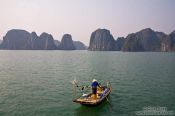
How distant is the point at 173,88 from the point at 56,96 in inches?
791

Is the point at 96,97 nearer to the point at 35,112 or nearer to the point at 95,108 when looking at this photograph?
the point at 95,108

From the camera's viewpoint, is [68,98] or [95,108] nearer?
[95,108]

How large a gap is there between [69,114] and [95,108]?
11.1 ft

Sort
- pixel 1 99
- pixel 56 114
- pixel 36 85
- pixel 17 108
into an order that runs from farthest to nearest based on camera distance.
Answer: pixel 36 85, pixel 1 99, pixel 17 108, pixel 56 114

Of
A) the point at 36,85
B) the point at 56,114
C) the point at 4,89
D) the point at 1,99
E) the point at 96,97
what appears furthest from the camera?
the point at 36,85

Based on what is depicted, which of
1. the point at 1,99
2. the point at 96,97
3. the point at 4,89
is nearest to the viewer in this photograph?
the point at 96,97

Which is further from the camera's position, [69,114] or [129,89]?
[129,89]

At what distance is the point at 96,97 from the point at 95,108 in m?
1.74

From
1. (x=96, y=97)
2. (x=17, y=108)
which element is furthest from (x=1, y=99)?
(x=96, y=97)

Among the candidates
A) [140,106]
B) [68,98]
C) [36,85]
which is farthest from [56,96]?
[140,106]

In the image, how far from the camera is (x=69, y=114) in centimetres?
2142

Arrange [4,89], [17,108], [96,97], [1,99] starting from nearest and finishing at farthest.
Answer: [17,108] → [96,97] → [1,99] → [4,89]

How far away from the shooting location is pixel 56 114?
2102 centimetres

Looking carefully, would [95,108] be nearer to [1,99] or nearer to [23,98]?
[23,98]
